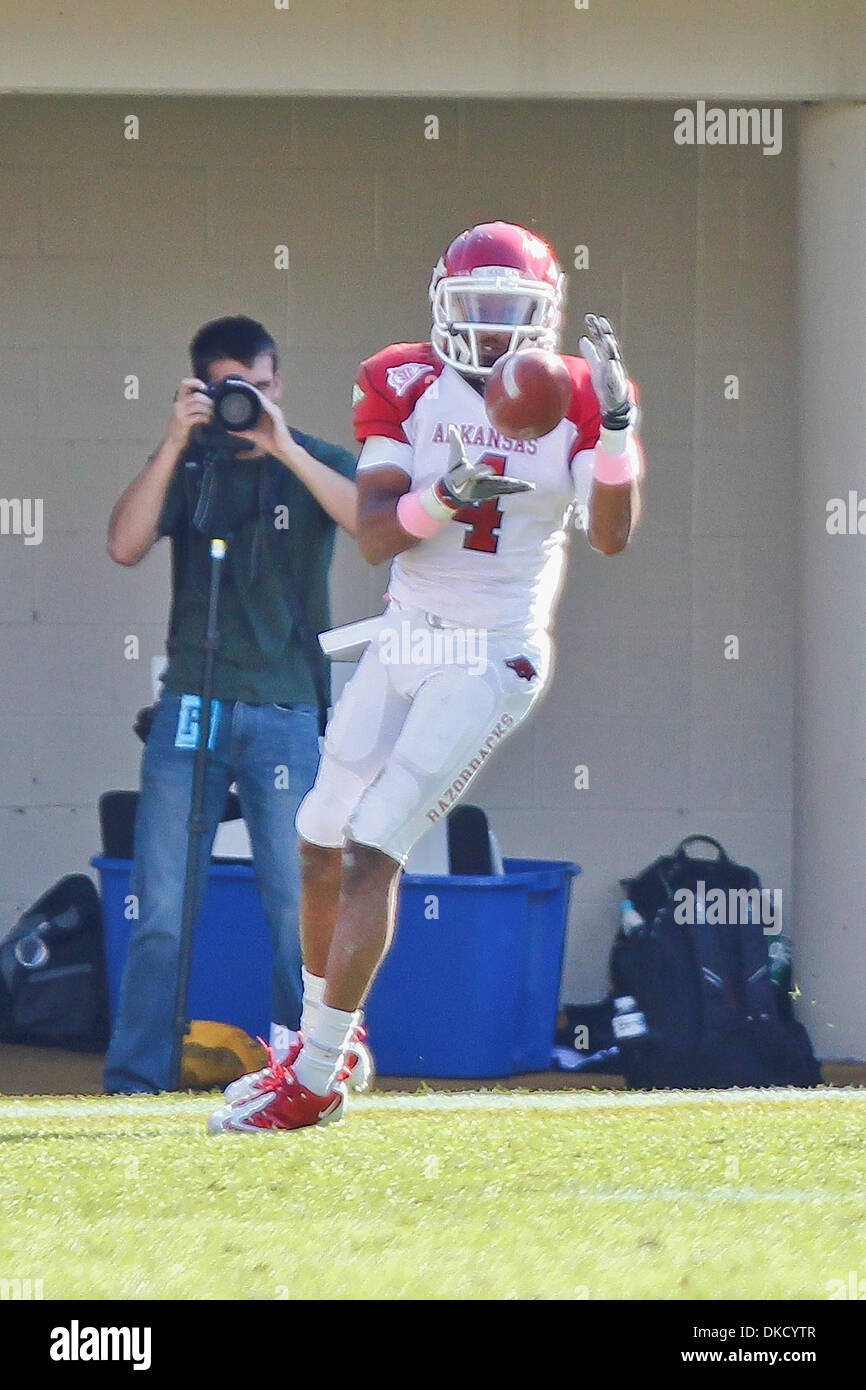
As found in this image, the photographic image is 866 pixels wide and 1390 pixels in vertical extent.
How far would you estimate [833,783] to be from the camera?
6.33 meters

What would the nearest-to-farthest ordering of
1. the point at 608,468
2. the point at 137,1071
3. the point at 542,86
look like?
the point at 608,468
the point at 137,1071
the point at 542,86

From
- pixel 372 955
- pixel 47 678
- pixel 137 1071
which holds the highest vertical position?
pixel 47 678

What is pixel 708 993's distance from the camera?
6316 mm

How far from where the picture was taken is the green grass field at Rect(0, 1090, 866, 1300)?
3078 mm

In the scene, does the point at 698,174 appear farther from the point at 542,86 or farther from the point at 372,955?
the point at 372,955

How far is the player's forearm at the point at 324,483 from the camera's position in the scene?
5.70m

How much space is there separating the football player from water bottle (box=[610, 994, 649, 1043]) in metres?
1.83

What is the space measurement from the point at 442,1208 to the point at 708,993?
114 inches

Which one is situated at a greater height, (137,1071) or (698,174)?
(698,174)

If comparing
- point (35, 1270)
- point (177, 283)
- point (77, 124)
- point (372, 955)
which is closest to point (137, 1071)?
point (372, 955)

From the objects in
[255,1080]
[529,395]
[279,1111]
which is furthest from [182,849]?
[529,395]

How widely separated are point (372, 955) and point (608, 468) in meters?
1.11

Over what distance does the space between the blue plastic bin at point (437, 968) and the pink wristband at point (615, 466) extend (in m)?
2.19

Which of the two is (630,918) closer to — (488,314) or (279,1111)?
(279,1111)
